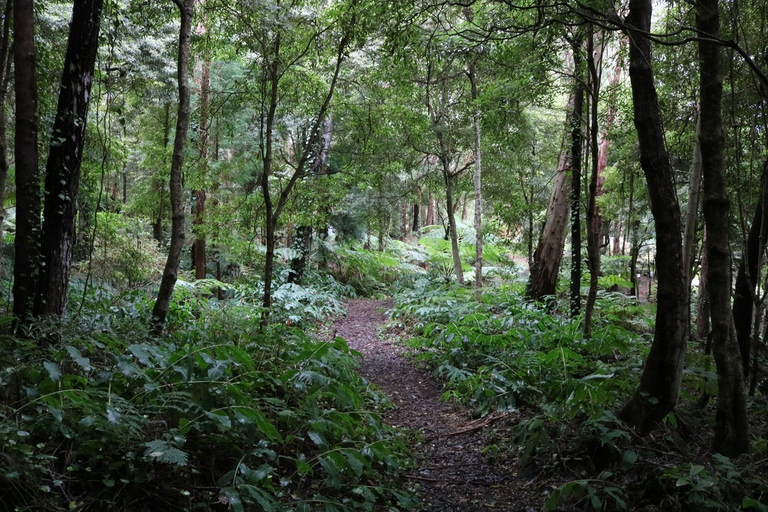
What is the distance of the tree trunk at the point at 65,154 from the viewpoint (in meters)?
5.07

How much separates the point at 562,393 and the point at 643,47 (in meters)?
3.25

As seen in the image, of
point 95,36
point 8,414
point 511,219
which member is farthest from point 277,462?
point 511,219

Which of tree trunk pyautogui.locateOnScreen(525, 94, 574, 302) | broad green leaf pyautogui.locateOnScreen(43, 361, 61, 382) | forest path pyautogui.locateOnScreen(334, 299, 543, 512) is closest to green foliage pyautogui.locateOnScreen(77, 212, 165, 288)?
forest path pyautogui.locateOnScreen(334, 299, 543, 512)

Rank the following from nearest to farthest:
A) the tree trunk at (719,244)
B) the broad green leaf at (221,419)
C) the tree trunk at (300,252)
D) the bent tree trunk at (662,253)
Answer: the broad green leaf at (221,419) < the tree trunk at (719,244) < the bent tree trunk at (662,253) < the tree trunk at (300,252)

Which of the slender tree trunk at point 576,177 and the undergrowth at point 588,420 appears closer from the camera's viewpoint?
the undergrowth at point 588,420

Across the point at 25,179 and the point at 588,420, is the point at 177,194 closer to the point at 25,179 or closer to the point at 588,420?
the point at 25,179

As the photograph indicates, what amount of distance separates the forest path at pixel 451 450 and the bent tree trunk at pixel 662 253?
1.21 metres

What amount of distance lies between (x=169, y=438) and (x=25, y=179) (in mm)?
3753

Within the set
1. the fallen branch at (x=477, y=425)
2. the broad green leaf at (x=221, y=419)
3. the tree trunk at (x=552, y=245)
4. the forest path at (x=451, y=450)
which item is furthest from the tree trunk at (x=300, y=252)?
the broad green leaf at (x=221, y=419)

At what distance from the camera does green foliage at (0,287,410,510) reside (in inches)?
104

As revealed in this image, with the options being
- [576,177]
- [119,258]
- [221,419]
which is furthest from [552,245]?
[119,258]

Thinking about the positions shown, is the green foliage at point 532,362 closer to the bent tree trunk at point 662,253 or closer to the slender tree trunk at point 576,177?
the bent tree trunk at point 662,253

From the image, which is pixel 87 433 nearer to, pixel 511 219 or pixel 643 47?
pixel 643 47

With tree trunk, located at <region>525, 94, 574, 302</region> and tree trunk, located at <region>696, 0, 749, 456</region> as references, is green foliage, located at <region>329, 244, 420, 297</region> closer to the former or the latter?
tree trunk, located at <region>525, 94, 574, 302</region>
